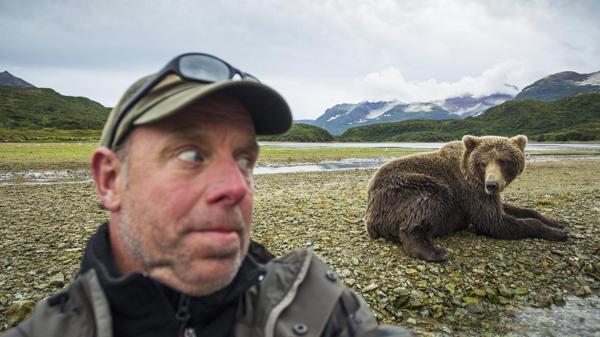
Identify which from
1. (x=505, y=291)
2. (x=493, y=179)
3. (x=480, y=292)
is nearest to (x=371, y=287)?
(x=480, y=292)

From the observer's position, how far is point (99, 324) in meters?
1.65

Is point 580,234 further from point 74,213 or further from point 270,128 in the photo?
point 74,213

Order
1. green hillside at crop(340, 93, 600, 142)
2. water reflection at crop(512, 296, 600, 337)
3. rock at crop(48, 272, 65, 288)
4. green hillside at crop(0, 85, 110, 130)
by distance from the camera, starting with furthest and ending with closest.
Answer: green hillside at crop(340, 93, 600, 142) → green hillside at crop(0, 85, 110, 130) → rock at crop(48, 272, 65, 288) → water reflection at crop(512, 296, 600, 337)

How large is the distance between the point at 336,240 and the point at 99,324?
6662mm

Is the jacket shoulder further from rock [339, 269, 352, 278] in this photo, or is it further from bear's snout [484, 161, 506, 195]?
bear's snout [484, 161, 506, 195]

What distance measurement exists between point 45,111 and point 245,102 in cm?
19618

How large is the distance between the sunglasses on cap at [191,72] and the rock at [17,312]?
4859 mm

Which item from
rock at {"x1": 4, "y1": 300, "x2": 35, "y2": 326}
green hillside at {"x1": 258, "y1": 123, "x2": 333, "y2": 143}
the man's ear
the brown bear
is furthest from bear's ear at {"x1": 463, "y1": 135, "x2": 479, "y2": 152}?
green hillside at {"x1": 258, "y1": 123, "x2": 333, "y2": 143}

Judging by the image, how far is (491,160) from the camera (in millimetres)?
7047

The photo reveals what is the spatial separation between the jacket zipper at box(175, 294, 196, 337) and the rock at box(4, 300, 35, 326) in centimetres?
471

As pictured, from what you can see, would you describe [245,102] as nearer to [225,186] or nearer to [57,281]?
[225,186]

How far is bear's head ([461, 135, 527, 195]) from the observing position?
7.01 meters

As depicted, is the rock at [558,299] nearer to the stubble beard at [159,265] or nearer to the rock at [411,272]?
the rock at [411,272]

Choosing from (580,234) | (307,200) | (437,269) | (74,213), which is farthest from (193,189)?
(74,213)
